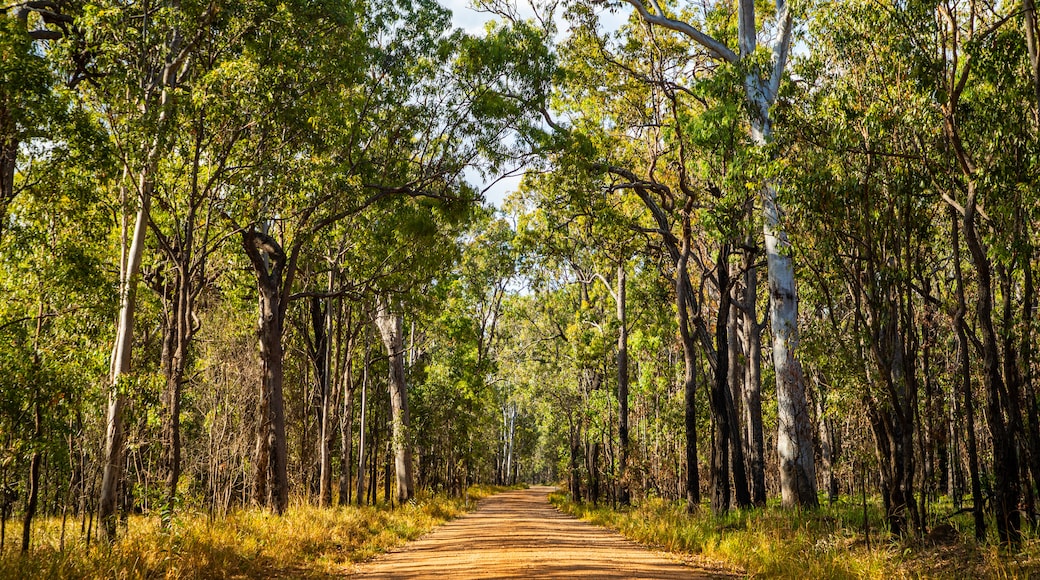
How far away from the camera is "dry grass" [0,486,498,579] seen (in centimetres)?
738

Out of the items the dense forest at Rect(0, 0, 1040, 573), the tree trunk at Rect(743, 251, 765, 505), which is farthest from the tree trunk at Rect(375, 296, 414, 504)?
the tree trunk at Rect(743, 251, 765, 505)

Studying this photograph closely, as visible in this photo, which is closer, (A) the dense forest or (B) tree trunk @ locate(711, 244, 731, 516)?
(A) the dense forest

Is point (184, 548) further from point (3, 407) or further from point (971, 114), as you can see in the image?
point (971, 114)

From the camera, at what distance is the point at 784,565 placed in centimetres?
859

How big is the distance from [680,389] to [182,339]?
30290 mm

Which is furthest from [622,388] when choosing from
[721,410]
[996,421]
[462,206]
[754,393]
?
[996,421]

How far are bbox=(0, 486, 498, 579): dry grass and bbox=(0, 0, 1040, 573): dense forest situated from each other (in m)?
0.65

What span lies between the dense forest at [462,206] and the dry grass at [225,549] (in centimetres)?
65

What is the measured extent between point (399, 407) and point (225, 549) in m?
15.5

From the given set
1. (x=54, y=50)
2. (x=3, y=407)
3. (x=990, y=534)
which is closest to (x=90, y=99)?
(x=54, y=50)

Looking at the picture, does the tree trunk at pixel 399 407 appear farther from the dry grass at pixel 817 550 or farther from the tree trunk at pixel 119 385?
the tree trunk at pixel 119 385

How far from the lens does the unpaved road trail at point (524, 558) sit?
30.5ft

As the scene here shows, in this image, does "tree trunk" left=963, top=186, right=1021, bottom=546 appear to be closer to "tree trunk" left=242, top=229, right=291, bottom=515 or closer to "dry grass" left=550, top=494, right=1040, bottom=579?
"dry grass" left=550, top=494, right=1040, bottom=579

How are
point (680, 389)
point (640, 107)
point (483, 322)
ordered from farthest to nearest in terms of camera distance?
point (680, 389)
point (483, 322)
point (640, 107)
